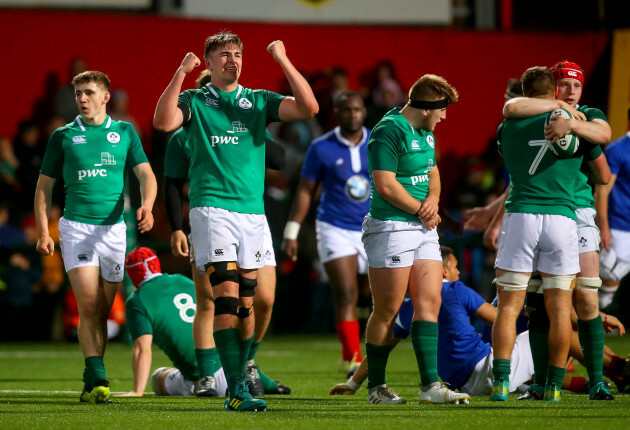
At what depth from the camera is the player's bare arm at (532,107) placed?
6.71m

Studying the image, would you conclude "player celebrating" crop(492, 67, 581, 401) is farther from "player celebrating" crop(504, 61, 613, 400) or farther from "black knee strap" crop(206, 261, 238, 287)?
"black knee strap" crop(206, 261, 238, 287)

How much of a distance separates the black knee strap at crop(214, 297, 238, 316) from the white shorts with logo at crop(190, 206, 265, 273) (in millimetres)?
224

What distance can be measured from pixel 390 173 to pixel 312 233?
8290 millimetres

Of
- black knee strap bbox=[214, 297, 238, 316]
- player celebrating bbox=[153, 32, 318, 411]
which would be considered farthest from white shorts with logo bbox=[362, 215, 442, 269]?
black knee strap bbox=[214, 297, 238, 316]

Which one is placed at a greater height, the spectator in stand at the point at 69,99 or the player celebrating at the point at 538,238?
the spectator in stand at the point at 69,99

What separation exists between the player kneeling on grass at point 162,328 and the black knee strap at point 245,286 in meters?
1.28

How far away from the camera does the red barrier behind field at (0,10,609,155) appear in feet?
54.0

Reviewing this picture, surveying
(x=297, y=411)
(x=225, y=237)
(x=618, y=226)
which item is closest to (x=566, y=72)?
(x=225, y=237)

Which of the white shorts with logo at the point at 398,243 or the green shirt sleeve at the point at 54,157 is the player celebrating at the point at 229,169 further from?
the green shirt sleeve at the point at 54,157

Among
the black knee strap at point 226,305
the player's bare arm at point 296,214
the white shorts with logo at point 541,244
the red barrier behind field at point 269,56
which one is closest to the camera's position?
the black knee strap at point 226,305

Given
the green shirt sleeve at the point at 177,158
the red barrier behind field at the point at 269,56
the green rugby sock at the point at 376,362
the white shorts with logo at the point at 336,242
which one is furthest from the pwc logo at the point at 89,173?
the red barrier behind field at the point at 269,56

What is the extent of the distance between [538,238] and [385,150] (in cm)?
104

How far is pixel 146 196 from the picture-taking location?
7.57 m

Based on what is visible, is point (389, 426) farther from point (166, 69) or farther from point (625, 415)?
point (166, 69)
